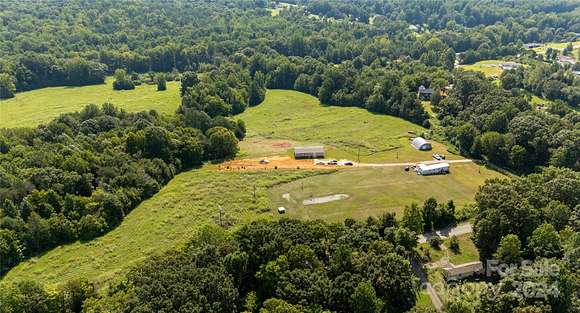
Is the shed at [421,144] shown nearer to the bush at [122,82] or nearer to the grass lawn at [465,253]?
the grass lawn at [465,253]

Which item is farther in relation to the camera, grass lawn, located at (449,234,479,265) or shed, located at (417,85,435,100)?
shed, located at (417,85,435,100)

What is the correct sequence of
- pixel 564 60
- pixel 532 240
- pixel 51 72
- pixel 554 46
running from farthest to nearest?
pixel 554 46
pixel 564 60
pixel 51 72
pixel 532 240

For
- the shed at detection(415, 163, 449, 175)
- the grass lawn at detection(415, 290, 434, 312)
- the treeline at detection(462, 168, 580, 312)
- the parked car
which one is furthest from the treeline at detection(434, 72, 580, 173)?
the grass lawn at detection(415, 290, 434, 312)

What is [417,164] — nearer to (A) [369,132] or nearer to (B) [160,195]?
(A) [369,132]

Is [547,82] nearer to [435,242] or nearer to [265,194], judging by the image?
[435,242]

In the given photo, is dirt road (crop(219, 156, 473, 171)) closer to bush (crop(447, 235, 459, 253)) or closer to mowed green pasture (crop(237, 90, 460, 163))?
mowed green pasture (crop(237, 90, 460, 163))

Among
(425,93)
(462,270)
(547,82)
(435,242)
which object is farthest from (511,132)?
(547,82)

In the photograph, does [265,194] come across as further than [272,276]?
Yes

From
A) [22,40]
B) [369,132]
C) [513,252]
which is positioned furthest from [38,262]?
[22,40]
